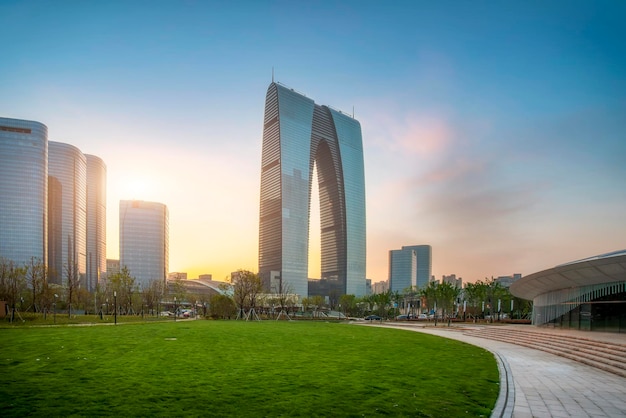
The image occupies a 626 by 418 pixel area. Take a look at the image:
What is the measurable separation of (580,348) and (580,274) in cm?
1040

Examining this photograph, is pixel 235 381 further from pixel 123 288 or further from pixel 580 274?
pixel 123 288

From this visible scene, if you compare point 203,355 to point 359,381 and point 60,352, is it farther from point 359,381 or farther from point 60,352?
point 359,381

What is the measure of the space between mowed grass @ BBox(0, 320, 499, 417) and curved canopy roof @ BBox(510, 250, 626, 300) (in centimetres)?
1287

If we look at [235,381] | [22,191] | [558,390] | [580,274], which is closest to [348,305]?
[580,274]

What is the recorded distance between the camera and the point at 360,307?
129125 millimetres

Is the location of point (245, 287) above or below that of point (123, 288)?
above

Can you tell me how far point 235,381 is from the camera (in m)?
14.6

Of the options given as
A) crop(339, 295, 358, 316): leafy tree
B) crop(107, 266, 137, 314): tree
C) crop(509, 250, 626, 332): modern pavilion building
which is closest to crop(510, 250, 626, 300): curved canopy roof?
crop(509, 250, 626, 332): modern pavilion building

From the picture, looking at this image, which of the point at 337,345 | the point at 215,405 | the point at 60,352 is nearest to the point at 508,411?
the point at 215,405

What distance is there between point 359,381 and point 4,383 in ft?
39.7

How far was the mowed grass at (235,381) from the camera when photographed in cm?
1138

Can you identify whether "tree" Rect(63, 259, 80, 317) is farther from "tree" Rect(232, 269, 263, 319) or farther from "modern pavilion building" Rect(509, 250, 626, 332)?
"modern pavilion building" Rect(509, 250, 626, 332)

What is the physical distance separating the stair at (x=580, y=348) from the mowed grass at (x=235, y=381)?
195 inches

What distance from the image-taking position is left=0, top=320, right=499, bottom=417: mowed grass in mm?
11375
